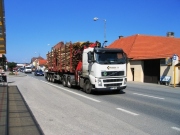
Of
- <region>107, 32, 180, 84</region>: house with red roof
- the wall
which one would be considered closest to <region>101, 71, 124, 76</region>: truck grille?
<region>107, 32, 180, 84</region>: house with red roof

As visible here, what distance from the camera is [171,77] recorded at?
26.0 meters

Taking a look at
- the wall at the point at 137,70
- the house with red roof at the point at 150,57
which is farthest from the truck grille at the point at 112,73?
the wall at the point at 137,70

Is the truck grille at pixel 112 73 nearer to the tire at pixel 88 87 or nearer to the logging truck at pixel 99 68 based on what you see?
the logging truck at pixel 99 68

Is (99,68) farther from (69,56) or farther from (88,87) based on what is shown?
(69,56)

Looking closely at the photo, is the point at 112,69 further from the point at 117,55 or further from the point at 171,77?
the point at 171,77

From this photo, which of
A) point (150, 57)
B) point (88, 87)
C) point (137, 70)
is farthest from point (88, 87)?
point (137, 70)

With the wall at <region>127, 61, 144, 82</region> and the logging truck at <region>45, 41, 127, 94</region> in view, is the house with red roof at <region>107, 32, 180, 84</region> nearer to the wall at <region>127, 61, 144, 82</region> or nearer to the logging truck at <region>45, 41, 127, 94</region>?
the wall at <region>127, 61, 144, 82</region>

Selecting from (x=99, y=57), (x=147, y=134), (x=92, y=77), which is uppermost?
(x=99, y=57)

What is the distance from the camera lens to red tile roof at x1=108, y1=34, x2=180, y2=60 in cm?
3559

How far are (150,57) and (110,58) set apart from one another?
1754 centimetres

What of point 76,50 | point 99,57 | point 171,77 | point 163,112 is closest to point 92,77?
point 99,57

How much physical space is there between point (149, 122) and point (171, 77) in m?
20.0

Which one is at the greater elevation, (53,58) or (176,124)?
(53,58)

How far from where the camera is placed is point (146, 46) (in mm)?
38844
